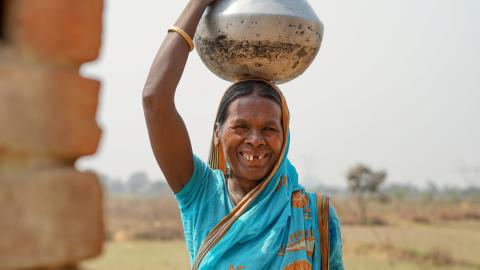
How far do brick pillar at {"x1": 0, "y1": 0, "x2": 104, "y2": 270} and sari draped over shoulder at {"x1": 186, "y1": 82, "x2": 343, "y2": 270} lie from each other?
130 cm

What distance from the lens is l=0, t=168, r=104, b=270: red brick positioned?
78cm

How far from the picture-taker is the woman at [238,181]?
6.82 feet

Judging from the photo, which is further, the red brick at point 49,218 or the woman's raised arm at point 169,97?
the woman's raised arm at point 169,97

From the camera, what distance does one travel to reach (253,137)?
2.18 m

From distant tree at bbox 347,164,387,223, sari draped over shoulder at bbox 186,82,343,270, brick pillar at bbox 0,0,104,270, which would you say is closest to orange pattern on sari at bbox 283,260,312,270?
sari draped over shoulder at bbox 186,82,343,270

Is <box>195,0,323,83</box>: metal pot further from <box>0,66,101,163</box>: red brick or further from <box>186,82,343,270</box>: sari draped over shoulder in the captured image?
<box>0,66,101,163</box>: red brick

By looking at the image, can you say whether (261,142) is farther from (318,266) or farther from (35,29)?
(35,29)

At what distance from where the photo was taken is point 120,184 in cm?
10169

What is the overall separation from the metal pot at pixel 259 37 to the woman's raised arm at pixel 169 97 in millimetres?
100

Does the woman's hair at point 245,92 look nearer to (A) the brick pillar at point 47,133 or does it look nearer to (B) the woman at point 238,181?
(B) the woman at point 238,181

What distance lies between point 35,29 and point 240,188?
1578 millimetres

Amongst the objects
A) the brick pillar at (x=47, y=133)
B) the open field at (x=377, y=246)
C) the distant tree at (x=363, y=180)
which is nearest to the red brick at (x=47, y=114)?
the brick pillar at (x=47, y=133)

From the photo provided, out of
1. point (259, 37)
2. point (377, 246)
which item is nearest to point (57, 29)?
point (259, 37)

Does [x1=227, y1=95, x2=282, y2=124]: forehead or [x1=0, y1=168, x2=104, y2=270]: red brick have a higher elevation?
[x1=227, y1=95, x2=282, y2=124]: forehead
